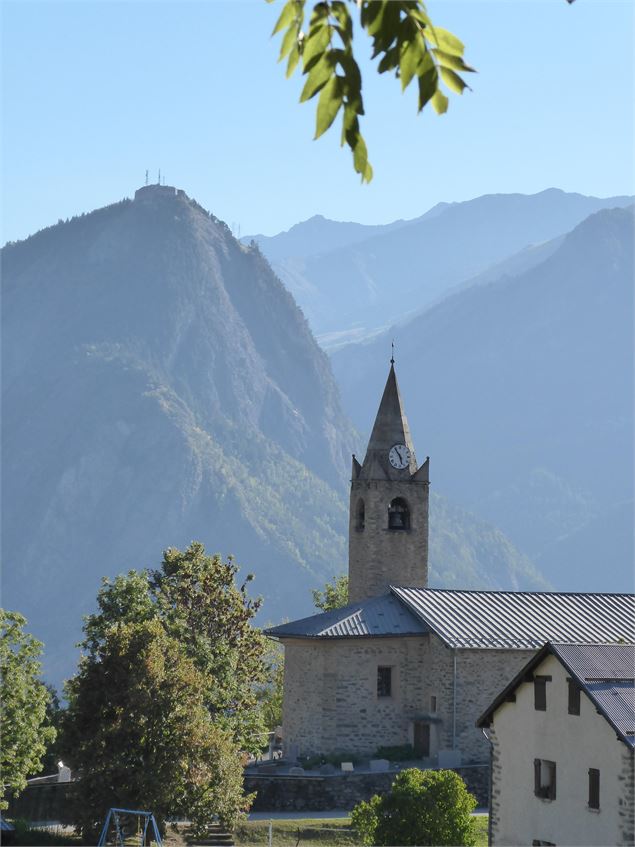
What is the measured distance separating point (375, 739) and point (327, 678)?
8.42 feet

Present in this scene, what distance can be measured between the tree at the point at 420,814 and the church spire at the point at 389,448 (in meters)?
23.5

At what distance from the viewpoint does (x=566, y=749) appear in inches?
1125

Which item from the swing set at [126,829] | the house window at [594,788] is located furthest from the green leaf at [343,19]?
the swing set at [126,829]

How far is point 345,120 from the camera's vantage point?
647cm

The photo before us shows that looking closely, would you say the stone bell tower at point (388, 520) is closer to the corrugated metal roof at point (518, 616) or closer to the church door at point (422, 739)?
the corrugated metal roof at point (518, 616)

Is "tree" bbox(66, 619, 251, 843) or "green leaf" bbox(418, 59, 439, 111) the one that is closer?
"green leaf" bbox(418, 59, 439, 111)

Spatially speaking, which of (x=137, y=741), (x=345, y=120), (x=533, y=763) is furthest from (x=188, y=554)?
(x=345, y=120)

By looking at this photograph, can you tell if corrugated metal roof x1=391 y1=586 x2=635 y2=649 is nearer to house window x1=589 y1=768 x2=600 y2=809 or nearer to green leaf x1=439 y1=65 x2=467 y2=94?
house window x1=589 y1=768 x2=600 y2=809

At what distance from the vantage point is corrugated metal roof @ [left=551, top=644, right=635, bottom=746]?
2694cm

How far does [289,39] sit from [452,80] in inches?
28.7

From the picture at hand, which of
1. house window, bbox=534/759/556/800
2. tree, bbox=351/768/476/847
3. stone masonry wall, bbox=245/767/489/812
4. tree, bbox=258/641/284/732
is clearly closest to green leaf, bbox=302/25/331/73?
house window, bbox=534/759/556/800

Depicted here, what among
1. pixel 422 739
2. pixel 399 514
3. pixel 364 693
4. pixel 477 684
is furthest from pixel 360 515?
pixel 477 684

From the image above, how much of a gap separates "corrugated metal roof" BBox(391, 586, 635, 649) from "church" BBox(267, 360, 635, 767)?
0.11 ft

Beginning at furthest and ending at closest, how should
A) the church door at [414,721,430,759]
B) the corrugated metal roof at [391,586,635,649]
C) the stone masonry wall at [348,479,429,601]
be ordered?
the stone masonry wall at [348,479,429,601] → the church door at [414,721,430,759] → the corrugated metal roof at [391,586,635,649]
